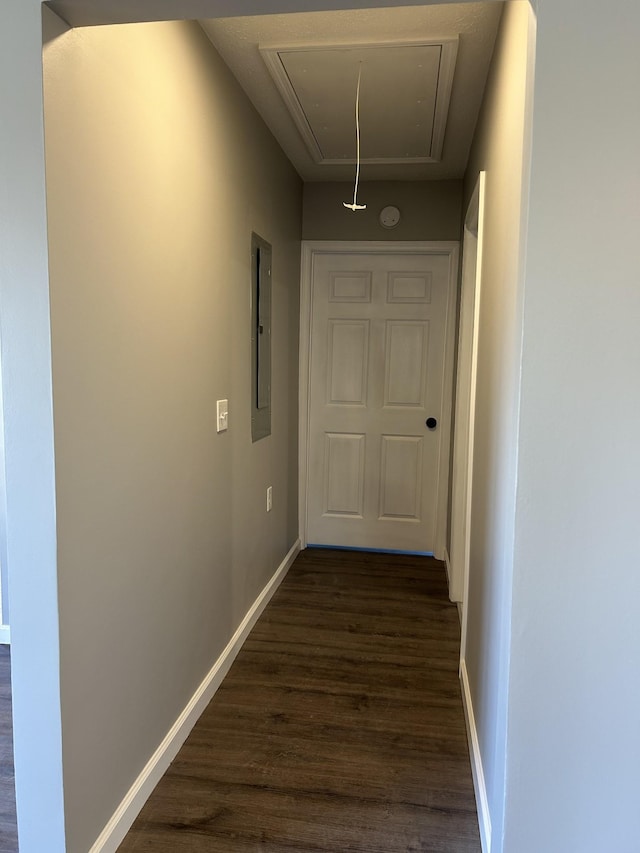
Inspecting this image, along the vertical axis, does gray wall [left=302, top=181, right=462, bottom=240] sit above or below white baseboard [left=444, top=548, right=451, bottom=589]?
above

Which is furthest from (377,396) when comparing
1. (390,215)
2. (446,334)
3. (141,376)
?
(141,376)

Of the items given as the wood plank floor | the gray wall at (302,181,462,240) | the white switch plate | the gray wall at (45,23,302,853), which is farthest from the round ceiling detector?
the wood plank floor

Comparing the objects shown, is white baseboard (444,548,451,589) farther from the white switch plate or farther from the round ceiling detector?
the round ceiling detector

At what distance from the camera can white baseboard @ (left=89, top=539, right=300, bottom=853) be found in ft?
5.23

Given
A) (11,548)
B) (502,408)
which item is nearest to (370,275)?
(502,408)

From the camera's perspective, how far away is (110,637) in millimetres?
1573

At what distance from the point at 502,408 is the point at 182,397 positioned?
1.02 metres

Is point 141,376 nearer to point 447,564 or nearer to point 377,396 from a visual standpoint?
point 377,396

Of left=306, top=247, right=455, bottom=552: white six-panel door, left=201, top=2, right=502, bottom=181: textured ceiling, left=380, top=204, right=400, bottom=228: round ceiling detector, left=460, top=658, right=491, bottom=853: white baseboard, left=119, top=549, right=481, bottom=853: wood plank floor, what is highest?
left=201, top=2, right=502, bottom=181: textured ceiling

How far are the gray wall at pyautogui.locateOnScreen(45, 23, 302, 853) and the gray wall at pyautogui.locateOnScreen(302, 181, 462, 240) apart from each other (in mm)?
1284

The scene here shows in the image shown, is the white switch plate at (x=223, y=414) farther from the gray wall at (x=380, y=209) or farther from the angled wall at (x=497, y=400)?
the gray wall at (x=380, y=209)

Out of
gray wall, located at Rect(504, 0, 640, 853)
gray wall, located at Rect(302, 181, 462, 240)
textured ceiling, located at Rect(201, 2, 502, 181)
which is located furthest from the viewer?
gray wall, located at Rect(302, 181, 462, 240)

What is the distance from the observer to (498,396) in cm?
166

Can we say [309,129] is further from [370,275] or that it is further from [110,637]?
[110,637]
